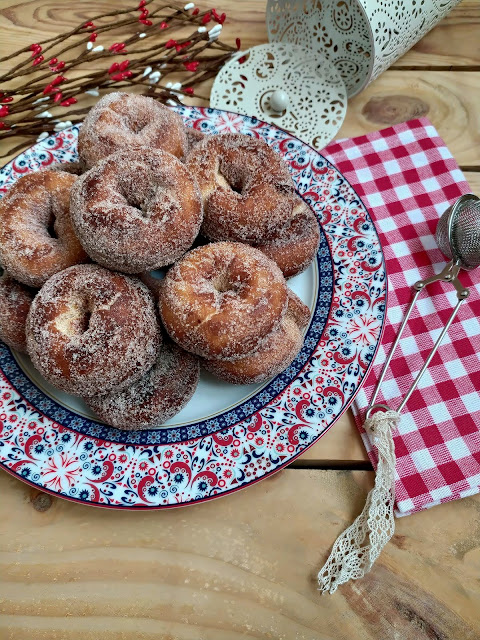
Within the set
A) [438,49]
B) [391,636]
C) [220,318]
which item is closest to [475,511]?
[391,636]

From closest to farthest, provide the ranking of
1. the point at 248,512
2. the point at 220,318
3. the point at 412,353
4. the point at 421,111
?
the point at 220,318 < the point at 248,512 < the point at 412,353 < the point at 421,111

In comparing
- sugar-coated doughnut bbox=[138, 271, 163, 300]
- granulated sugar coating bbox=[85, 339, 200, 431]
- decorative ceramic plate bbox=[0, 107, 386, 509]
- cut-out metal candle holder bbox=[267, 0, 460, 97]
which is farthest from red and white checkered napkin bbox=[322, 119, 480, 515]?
sugar-coated doughnut bbox=[138, 271, 163, 300]

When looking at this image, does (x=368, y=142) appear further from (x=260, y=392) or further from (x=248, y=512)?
(x=248, y=512)

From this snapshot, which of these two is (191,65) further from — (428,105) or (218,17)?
(428,105)

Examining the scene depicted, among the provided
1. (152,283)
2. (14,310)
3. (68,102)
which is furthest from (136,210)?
(68,102)

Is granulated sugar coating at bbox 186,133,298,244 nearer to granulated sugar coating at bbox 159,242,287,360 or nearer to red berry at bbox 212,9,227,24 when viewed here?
granulated sugar coating at bbox 159,242,287,360
